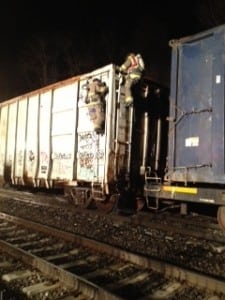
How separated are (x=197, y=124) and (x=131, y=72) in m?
2.52

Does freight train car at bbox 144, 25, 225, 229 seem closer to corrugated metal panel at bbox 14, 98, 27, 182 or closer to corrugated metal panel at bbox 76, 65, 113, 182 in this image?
corrugated metal panel at bbox 76, 65, 113, 182

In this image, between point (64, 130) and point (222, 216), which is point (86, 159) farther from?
point (222, 216)

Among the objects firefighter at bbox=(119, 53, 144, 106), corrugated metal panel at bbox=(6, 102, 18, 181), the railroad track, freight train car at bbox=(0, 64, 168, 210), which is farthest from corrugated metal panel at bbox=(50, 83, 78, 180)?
the railroad track

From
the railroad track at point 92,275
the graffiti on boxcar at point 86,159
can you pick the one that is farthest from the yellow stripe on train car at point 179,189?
the graffiti on boxcar at point 86,159

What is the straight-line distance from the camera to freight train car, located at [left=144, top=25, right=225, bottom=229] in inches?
315

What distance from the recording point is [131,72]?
10.4m

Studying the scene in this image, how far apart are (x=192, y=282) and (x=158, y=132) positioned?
20.9 ft

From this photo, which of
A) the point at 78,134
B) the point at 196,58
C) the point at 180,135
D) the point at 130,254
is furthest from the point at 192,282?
the point at 78,134

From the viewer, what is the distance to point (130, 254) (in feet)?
21.1

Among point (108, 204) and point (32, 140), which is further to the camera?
point (32, 140)

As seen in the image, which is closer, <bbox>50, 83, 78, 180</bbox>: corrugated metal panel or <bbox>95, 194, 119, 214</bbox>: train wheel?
<bbox>95, 194, 119, 214</bbox>: train wheel

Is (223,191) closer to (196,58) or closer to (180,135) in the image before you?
(180,135)

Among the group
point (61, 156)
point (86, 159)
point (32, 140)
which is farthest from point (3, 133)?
point (86, 159)

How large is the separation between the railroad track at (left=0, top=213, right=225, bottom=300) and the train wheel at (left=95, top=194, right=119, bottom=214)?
3383 mm
